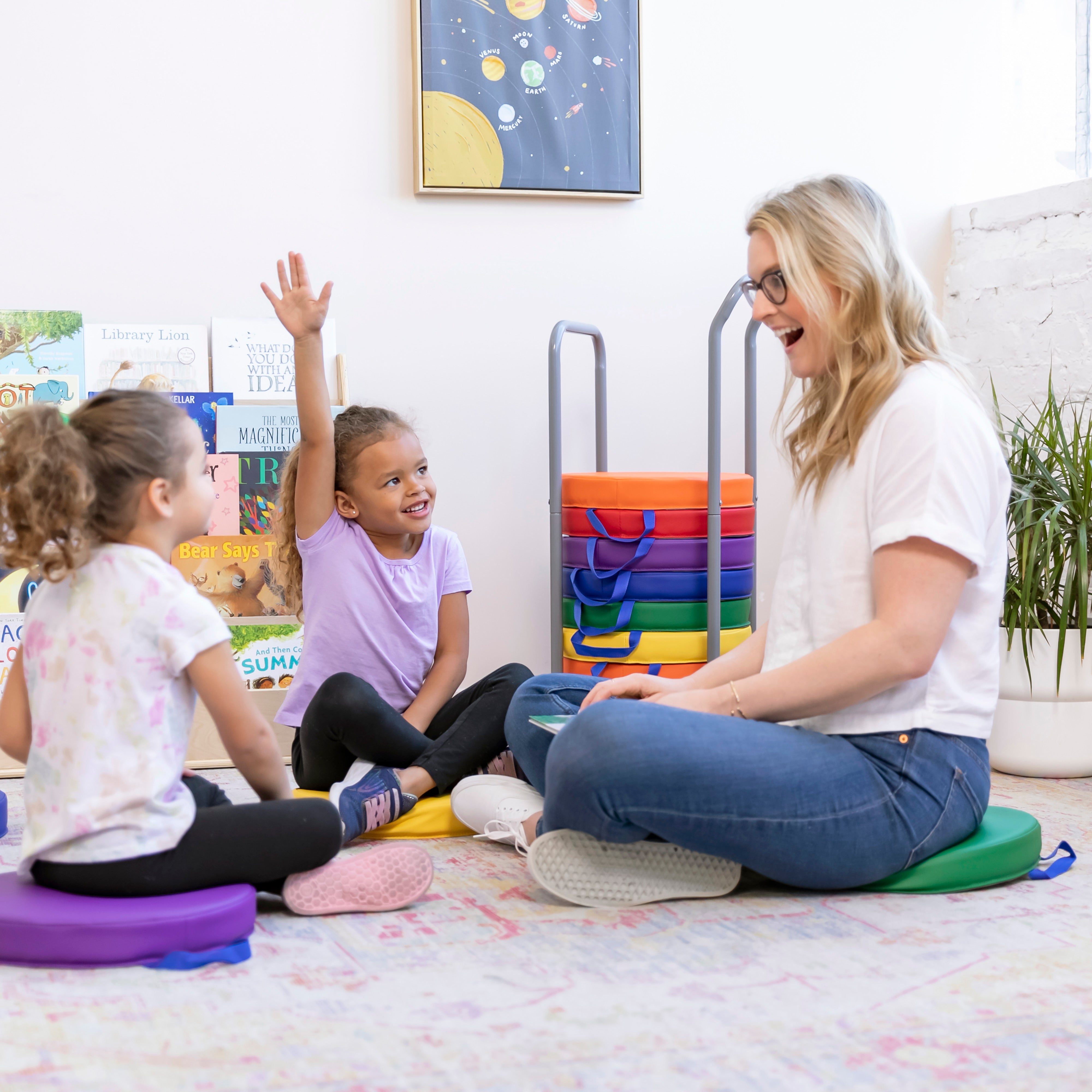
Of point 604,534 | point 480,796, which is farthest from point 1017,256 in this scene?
point 480,796

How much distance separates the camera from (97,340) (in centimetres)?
235

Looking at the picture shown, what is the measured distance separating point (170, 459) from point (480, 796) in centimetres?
70

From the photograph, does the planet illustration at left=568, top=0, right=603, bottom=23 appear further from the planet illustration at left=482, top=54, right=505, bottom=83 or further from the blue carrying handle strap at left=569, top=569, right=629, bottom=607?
the blue carrying handle strap at left=569, top=569, right=629, bottom=607

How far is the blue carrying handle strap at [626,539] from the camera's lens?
88.0 inches

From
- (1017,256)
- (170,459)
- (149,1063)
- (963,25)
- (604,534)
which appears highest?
(963,25)

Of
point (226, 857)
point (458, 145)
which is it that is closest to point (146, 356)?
point (458, 145)

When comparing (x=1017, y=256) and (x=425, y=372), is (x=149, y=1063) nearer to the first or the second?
(x=425, y=372)

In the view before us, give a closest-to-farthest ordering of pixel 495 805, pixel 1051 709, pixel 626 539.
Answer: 1. pixel 495 805
2. pixel 1051 709
3. pixel 626 539

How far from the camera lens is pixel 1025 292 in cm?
261

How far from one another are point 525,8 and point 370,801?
175 cm

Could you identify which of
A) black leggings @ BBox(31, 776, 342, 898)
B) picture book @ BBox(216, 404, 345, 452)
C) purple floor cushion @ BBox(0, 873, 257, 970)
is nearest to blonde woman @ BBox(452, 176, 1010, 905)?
black leggings @ BBox(31, 776, 342, 898)

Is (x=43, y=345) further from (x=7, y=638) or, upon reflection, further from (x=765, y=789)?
(x=765, y=789)

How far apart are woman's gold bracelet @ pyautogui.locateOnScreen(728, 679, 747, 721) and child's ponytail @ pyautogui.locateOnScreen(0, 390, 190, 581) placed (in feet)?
2.15

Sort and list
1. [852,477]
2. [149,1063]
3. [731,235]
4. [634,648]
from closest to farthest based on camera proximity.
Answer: [149,1063], [852,477], [634,648], [731,235]
